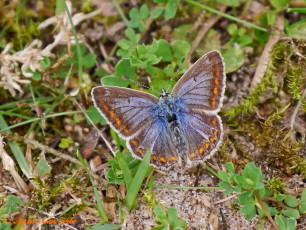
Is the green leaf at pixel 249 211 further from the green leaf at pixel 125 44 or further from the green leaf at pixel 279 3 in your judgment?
the green leaf at pixel 279 3

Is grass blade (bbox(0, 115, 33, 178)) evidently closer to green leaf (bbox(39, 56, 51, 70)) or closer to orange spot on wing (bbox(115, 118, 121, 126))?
green leaf (bbox(39, 56, 51, 70))

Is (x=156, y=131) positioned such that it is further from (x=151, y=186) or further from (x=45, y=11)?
(x=45, y=11)

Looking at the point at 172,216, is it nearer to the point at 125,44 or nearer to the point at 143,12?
the point at 125,44

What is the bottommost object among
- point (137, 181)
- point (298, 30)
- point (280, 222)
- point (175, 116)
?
point (280, 222)

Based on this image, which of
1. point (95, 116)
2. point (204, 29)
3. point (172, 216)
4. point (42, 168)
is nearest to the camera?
point (172, 216)

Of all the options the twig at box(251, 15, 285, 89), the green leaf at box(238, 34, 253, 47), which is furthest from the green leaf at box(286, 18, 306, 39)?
the green leaf at box(238, 34, 253, 47)

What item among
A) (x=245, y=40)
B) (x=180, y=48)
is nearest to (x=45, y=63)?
(x=180, y=48)

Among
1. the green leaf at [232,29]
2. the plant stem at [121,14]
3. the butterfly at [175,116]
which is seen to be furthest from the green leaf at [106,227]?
the green leaf at [232,29]
